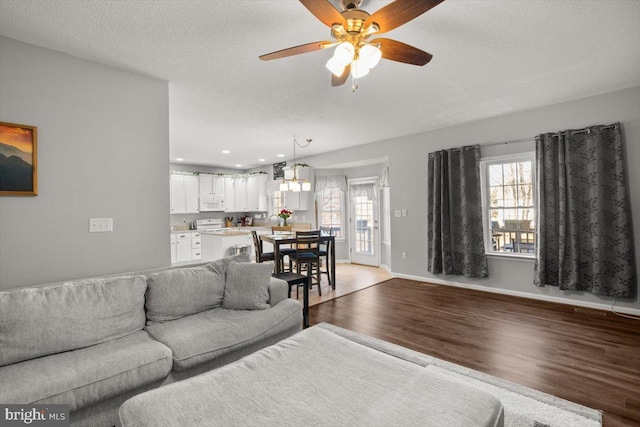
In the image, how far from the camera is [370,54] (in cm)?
178

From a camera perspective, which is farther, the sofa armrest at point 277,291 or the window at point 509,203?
the window at point 509,203

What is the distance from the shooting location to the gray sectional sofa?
1.60m

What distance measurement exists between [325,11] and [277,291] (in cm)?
215

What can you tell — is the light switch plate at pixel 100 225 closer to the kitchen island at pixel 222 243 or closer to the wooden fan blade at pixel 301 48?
the wooden fan blade at pixel 301 48

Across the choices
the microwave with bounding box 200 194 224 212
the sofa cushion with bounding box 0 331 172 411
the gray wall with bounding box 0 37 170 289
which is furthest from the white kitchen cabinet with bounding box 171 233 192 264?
the sofa cushion with bounding box 0 331 172 411

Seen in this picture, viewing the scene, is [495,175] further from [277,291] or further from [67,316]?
[67,316]

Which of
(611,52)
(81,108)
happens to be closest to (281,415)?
(81,108)

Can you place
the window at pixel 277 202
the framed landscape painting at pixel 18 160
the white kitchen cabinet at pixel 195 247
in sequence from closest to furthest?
the framed landscape painting at pixel 18 160 → the white kitchen cabinet at pixel 195 247 → the window at pixel 277 202

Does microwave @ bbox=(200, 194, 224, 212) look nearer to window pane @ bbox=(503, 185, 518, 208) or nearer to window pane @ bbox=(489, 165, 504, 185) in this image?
window pane @ bbox=(489, 165, 504, 185)

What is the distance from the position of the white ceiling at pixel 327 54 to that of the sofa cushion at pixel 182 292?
1891 mm

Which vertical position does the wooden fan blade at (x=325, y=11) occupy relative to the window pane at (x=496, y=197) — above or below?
above

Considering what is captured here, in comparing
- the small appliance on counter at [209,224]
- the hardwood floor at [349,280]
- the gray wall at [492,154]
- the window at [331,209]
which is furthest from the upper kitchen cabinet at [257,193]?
the hardwood floor at [349,280]

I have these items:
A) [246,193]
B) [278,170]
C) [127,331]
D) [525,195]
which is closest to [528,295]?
[525,195]

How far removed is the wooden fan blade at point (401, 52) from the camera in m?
1.85
